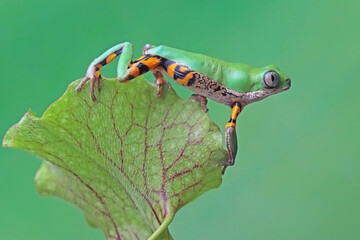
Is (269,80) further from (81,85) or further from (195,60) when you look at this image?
(81,85)

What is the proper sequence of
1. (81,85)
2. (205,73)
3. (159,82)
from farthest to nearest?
(205,73) → (159,82) → (81,85)

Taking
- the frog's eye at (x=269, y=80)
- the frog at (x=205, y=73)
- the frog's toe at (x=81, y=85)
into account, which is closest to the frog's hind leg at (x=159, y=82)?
the frog at (x=205, y=73)

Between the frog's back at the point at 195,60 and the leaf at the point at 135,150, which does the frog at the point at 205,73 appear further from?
the leaf at the point at 135,150

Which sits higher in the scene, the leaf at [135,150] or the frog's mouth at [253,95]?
the frog's mouth at [253,95]

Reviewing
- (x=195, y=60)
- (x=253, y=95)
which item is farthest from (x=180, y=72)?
(x=253, y=95)

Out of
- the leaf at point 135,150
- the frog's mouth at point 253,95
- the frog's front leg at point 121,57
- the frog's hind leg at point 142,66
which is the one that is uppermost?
the frog's front leg at point 121,57

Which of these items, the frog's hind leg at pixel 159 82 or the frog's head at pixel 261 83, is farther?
the frog's head at pixel 261 83
